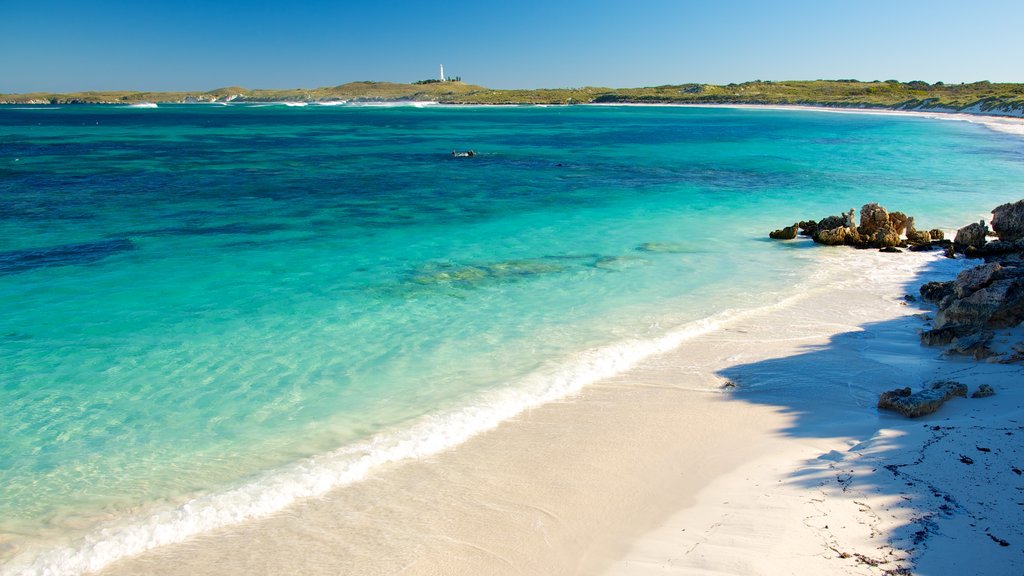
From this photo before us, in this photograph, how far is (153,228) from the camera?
61.3ft

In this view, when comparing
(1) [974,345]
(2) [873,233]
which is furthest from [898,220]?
(1) [974,345]

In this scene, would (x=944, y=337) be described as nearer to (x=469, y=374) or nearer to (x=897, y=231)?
(x=469, y=374)

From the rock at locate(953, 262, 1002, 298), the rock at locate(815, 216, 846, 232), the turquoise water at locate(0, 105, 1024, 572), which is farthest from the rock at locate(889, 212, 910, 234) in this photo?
the rock at locate(953, 262, 1002, 298)

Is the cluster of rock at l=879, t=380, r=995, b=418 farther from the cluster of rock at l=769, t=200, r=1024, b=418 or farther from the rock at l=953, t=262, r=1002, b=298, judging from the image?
the rock at l=953, t=262, r=1002, b=298

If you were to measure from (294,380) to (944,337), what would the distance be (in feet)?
29.0

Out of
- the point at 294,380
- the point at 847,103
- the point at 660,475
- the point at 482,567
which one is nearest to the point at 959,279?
the point at 660,475

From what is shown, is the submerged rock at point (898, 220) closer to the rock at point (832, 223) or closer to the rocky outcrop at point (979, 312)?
the rock at point (832, 223)

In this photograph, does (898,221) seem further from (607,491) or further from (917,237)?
(607,491)

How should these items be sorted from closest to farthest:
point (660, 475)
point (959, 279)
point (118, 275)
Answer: point (660, 475), point (959, 279), point (118, 275)

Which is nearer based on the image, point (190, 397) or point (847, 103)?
point (190, 397)

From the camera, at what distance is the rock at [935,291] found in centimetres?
1136

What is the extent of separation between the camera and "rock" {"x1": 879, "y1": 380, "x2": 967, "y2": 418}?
7.02 m

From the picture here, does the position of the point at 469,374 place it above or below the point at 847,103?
below

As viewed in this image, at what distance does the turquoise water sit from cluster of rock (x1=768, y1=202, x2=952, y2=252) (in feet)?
3.93
